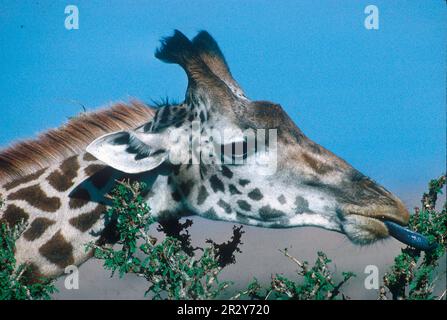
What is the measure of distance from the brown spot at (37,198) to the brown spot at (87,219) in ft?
0.84

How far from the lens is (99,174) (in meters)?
5.54

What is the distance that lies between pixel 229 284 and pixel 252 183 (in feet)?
3.52

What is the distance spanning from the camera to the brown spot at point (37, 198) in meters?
5.50

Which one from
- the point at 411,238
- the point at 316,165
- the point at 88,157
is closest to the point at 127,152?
the point at 88,157

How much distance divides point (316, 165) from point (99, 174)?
6.56 ft

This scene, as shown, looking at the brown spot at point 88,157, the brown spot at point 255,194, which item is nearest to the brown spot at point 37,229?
the brown spot at point 88,157

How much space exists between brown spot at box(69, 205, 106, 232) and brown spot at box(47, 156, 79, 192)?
0.38m

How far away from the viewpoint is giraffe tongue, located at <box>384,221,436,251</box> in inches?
187

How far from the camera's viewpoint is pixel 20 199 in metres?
5.62

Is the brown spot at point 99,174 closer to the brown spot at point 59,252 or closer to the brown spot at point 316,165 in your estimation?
the brown spot at point 59,252

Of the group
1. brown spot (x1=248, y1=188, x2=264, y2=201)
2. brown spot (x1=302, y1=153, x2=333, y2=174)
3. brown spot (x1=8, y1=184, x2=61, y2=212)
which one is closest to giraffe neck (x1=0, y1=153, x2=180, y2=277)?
brown spot (x1=8, y1=184, x2=61, y2=212)

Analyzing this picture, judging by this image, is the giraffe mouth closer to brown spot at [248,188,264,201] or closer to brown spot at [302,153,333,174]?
brown spot at [302,153,333,174]
